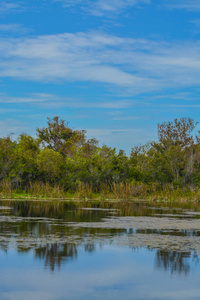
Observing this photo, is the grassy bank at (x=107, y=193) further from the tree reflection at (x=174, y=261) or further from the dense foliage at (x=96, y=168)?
the tree reflection at (x=174, y=261)

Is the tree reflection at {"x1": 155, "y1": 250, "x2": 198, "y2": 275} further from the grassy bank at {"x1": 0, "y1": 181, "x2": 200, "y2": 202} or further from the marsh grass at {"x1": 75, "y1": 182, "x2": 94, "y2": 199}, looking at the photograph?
the marsh grass at {"x1": 75, "y1": 182, "x2": 94, "y2": 199}

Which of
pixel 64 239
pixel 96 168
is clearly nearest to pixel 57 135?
pixel 96 168

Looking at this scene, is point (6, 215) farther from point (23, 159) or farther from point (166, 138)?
point (166, 138)

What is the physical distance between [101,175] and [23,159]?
854cm

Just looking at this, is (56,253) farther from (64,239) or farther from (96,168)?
(96,168)

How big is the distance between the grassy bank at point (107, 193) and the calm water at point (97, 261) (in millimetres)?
21740

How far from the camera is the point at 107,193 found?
4422 cm

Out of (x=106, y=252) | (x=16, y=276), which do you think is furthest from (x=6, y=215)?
(x=16, y=276)

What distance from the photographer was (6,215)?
80.9 ft

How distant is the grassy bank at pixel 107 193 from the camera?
4322 cm

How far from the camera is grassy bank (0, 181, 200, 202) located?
4322cm

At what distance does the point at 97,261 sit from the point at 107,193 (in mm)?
31174

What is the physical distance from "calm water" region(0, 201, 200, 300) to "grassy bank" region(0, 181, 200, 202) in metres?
21.7

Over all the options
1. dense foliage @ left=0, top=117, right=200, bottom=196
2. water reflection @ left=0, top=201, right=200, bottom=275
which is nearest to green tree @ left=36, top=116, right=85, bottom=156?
dense foliage @ left=0, top=117, right=200, bottom=196
